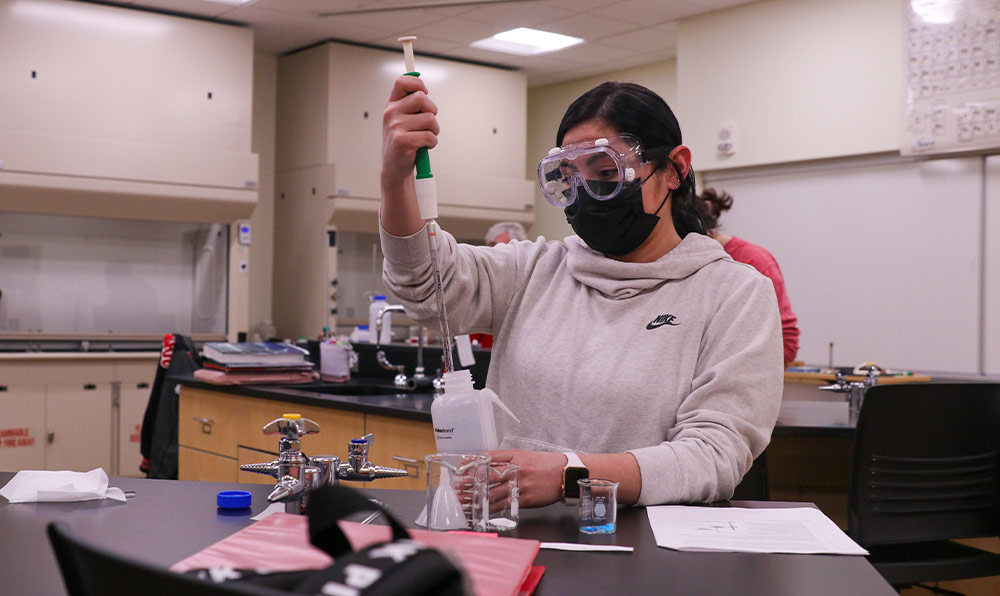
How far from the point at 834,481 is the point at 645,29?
14.2 ft

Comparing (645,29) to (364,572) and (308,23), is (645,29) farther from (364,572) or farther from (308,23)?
(364,572)

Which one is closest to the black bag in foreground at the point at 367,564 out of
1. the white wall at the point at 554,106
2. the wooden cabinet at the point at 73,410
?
the wooden cabinet at the point at 73,410

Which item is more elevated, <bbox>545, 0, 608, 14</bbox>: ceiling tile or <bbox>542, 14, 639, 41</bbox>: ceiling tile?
<bbox>542, 14, 639, 41</bbox>: ceiling tile

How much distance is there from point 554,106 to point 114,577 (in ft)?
25.3

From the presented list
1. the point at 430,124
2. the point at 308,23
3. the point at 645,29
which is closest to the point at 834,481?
the point at 430,124

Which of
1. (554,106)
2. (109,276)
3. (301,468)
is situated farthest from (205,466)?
(554,106)

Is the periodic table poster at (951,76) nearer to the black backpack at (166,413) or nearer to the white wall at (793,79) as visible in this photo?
the white wall at (793,79)

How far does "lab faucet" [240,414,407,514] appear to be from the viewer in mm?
1081

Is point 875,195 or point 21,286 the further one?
point 21,286

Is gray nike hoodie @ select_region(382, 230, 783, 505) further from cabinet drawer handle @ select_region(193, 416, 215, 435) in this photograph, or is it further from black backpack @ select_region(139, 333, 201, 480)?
black backpack @ select_region(139, 333, 201, 480)

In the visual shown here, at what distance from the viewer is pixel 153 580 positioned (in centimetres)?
43

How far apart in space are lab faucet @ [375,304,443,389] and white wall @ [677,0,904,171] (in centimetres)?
274

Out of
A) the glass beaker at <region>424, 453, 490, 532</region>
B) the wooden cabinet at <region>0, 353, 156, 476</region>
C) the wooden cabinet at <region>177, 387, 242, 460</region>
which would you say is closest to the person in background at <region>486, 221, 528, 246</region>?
the wooden cabinet at <region>177, 387, 242, 460</region>

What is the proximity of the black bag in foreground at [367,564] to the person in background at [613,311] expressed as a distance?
61cm
